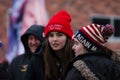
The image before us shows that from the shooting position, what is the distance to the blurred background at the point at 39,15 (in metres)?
12.6

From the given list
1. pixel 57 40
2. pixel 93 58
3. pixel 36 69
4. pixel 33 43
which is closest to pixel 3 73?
pixel 33 43

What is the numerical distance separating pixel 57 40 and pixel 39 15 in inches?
319

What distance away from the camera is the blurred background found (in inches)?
494

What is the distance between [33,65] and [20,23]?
7927 mm

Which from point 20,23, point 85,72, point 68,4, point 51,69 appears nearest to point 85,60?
point 85,72

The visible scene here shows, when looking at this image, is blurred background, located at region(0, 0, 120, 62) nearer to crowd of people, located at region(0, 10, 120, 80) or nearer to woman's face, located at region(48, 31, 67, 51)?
crowd of people, located at region(0, 10, 120, 80)

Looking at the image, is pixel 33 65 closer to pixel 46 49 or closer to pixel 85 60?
pixel 46 49

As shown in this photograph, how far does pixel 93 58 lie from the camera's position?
3.58m

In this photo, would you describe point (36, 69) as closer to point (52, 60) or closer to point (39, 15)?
point (52, 60)

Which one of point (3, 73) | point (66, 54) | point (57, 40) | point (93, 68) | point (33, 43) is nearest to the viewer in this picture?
point (93, 68)

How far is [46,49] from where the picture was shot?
4.69m

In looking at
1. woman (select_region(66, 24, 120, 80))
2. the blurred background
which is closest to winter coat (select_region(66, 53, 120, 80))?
woman (select_region(66, 24, 120, 80))

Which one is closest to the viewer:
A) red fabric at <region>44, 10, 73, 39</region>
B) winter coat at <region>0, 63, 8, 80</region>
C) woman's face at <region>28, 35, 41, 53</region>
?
red fabric at <region>44, 10, 73, 39</region>

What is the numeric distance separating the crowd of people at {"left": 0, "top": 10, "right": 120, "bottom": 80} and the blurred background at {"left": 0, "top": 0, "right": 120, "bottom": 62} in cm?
637
